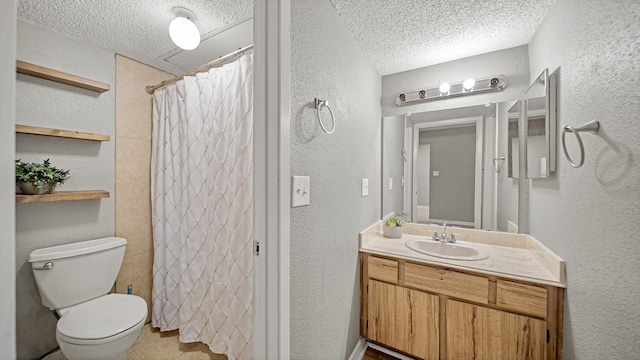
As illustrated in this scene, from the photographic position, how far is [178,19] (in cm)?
133

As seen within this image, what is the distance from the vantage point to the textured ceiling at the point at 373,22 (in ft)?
4.16

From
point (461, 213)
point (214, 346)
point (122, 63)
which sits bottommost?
point (214, 346)

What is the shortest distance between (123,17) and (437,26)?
6.53 feet

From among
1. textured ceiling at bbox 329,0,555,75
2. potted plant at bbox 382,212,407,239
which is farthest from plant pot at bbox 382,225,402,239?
textured ceiling at bbox 329,0,555,75

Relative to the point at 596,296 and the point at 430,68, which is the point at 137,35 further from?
the point at 596,296

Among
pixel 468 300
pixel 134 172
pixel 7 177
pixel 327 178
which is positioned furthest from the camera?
pixel 134 172

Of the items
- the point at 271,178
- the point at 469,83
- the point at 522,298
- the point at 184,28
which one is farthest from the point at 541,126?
the point at 184,28

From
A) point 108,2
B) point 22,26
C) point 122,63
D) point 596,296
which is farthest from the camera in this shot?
point 122,63

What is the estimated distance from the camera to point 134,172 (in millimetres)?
1931

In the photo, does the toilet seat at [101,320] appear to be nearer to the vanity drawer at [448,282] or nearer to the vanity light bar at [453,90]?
the vanity drawer at [448,282]

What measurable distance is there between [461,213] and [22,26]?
337 centimetres

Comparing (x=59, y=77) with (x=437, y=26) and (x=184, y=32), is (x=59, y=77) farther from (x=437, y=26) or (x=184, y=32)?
(x=437, y=26)

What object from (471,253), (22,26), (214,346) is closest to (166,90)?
(22,26)

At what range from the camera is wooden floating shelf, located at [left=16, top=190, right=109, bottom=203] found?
129 centimetres
